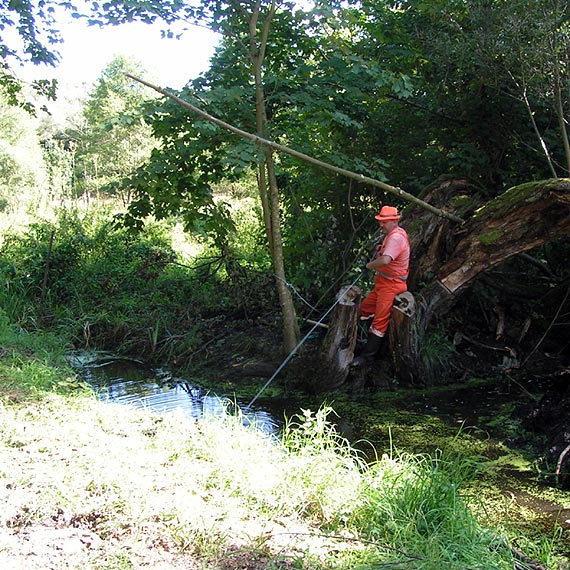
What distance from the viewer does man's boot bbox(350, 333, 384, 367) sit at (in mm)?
7793

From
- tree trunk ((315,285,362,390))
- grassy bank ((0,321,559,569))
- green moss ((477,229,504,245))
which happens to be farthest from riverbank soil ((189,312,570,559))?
green moss ((477,229,504,245))

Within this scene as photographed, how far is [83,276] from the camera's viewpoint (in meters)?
11.2

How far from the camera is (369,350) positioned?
790 cm

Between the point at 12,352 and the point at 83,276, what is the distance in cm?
347

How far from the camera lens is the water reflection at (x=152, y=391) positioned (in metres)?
6.98

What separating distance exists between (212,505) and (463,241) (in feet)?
16.4

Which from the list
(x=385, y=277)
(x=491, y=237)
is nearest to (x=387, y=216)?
(x=385, y=277)

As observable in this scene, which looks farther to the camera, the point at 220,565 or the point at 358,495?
the point at 358,495

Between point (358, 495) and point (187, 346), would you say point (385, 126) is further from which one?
point (358, 495)

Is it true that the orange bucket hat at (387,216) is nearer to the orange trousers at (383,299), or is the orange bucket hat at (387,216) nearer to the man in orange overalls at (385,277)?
the man in orange overalls at (385,277)

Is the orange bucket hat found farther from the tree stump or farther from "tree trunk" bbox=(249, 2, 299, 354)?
"tree trunk" bbox=(249, 2, 299, 354)

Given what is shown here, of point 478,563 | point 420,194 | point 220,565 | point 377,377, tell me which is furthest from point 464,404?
point 220,565

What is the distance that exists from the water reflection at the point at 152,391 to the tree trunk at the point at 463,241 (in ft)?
6.48

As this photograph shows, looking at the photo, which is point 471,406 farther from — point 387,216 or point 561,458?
point 387,216
